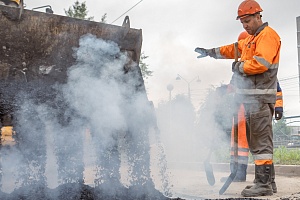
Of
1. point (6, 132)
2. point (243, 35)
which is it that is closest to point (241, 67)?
point (243, 35)

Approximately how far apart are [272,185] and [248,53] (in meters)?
1.50

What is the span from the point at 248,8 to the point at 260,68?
73 cm

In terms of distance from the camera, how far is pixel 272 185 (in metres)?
4.64

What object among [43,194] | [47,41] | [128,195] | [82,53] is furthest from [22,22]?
[128,195]

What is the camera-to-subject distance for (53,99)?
414 centimetres

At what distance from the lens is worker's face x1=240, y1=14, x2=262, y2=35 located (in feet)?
15.0

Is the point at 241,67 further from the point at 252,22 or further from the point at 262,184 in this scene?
the point at 262,184

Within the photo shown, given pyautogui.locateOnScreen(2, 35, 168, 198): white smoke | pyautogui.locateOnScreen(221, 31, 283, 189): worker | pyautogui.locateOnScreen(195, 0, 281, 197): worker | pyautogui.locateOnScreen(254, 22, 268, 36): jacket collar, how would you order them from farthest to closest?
pyautogui.locateOnScreen(221, 31, 283, 189): worker
pyautogui.locateOnScreen(254, 22, 268, 36): jacket collar
pyautogui.locateOnScreen(195, 0, 281, 197): worker
pyautogui.locateOnScreen(2, 35, 168, 198): white smoke

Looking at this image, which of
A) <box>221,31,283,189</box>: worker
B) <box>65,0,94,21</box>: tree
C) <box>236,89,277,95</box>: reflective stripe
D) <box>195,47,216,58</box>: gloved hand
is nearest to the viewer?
<box>236,89,277,95</box>: reflective stripe

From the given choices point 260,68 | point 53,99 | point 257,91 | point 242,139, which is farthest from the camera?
point 242,139

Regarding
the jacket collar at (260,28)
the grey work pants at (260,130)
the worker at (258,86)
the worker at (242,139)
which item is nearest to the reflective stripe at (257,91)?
the worker at (258,86)

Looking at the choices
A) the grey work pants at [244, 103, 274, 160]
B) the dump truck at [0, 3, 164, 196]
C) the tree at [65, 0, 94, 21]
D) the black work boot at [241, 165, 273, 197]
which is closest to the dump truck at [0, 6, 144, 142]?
the dump truck at [0, 3, 164, 196]

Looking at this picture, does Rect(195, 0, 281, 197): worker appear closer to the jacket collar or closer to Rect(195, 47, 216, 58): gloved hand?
the jacket collar

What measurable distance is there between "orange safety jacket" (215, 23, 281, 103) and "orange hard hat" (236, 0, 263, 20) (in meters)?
0.19
